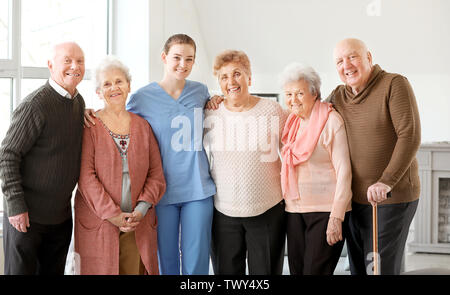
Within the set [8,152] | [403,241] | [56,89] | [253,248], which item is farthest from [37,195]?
[403,241]

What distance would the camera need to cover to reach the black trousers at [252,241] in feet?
5.69

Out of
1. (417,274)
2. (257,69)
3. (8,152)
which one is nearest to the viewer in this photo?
(417,274)

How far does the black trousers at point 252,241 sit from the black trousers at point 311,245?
5 centimetres

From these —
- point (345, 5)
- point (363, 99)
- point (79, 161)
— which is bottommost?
point (79, 161)

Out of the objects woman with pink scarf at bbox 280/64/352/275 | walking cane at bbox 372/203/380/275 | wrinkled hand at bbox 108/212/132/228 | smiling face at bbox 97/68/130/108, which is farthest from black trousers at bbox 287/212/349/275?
smiling face at bbox 97/68/130/108

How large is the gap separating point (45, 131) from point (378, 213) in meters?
1.13

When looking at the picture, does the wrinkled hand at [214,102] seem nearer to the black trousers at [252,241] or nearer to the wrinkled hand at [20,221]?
the black trousers at [252,241]

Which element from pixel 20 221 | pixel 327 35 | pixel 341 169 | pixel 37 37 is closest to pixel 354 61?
pixel 327 35

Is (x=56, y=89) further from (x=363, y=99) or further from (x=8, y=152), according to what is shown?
(x=363, y=99)

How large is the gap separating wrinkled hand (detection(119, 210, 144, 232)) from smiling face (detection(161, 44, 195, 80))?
0.52 meters

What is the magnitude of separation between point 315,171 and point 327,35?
1.53 feet

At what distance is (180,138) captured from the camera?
5.72ft

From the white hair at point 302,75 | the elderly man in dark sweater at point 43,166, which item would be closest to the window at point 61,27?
the elderly man in dark sweater at point 43,166

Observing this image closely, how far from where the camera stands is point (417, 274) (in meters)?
0.95
